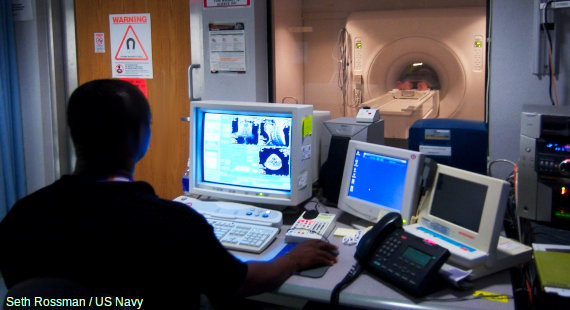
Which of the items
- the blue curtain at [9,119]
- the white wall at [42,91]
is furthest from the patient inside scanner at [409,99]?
the blue curtain at [9,119]

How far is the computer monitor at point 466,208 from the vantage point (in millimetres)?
1548

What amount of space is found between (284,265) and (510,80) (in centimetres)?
148

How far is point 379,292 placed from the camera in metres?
1.51

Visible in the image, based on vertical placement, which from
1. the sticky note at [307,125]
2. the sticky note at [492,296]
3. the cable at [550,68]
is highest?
the cable at [550,68]

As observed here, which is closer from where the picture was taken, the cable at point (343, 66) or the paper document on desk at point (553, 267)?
the paper document on desk at point (553, 267)

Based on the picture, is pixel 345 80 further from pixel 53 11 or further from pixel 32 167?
pixel 32 167

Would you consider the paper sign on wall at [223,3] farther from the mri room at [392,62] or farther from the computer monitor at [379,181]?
the computer monitor at [379,181]

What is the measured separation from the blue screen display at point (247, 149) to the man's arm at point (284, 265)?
431 millimetres

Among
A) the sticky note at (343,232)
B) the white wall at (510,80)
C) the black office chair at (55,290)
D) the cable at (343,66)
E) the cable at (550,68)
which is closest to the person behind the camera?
the black office chair at (55,290)

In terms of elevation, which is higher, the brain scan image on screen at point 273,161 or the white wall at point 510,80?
the white wall at point 510,80

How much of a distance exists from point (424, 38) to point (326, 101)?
2.58ft

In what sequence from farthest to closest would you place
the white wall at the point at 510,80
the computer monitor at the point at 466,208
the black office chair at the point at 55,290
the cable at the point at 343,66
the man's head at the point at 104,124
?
the cable at the point at 343,66
the white wall at the point at 510,80
the computer monitor at the point at 466,208
the man's head at the point at 104,124
the black office chair at the point at 55,290

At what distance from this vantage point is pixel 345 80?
12.0 feet

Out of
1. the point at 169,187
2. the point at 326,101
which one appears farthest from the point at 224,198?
the point at 326,101
